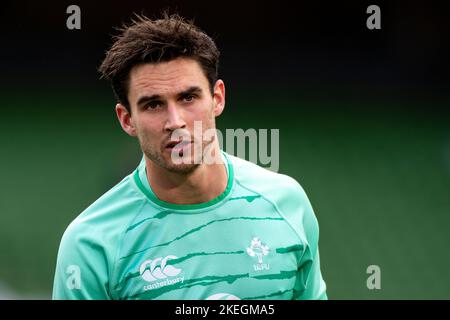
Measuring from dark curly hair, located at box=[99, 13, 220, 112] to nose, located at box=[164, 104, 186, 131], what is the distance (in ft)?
0.72

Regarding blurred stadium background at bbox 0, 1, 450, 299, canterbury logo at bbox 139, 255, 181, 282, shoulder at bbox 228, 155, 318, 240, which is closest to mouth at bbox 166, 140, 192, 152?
shoulder at bbox 228, 155, 318, 240

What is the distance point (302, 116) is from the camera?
24.4 ft

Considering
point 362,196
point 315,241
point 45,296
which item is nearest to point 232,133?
point 362,196

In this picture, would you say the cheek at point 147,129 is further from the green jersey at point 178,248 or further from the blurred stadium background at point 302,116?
the blurred stadium background at point 302,116

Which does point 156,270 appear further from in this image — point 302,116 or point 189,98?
point 302,116

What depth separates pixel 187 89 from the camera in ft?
9.02

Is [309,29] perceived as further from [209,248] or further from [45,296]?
[209,248]

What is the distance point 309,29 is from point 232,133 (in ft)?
5.35

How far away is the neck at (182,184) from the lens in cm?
275

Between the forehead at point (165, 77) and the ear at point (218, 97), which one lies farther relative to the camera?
the ear at point (218, 97)

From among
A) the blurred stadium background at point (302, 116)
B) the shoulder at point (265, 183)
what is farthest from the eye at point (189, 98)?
the blurred stadium background at point (302, 116)

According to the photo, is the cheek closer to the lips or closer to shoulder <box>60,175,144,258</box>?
the lips

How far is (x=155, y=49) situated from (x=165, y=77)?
0.39 feet

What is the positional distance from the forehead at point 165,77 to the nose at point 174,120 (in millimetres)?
68
